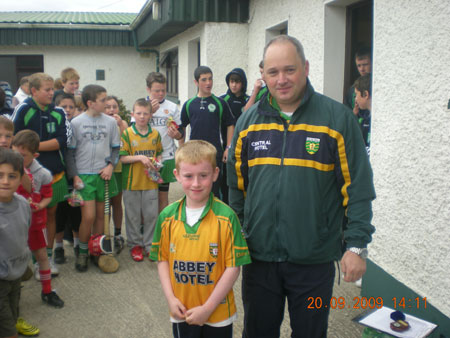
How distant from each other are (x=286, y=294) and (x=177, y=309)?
0.55 metres

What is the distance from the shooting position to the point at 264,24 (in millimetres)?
7051

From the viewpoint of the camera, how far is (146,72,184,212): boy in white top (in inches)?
205

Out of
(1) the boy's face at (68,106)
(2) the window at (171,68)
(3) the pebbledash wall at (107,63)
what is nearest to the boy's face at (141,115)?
(1) the boy's face at (68,106)

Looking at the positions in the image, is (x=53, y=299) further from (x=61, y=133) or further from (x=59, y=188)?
(x=61, y=133)

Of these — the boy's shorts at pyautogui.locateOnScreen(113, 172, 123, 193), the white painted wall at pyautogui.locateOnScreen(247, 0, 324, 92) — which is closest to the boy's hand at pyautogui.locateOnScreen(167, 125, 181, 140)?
the boy's shorts at pyautogui.locateOnScreen(113, 172, 123, 193)

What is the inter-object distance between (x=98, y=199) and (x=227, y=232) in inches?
107

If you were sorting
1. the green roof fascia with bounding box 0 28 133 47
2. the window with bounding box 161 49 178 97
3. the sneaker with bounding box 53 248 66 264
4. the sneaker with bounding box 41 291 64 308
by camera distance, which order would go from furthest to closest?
1. the green roof fascia with bounding box 0 28 133 47
2. the window with bounding box 161 49 178 97
3. the sneaker with bounding box 53 248 66 264
4. the sneaker with bounding box 41 291 64 308

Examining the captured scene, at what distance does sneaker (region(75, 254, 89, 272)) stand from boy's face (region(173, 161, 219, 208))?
2.66m

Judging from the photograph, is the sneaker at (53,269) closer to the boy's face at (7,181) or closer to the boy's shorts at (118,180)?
the boy's shorts at (118,180)

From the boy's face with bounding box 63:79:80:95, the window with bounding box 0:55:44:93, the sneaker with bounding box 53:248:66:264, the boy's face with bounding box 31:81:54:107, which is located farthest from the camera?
the window with bounding box 0:55:44:93

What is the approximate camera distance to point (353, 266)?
199 cm

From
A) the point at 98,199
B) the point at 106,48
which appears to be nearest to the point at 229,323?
the point at 98,199

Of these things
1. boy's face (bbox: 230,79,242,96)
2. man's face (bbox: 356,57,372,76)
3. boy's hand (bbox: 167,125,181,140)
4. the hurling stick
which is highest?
man's face (bbox: 356,57,372,76)

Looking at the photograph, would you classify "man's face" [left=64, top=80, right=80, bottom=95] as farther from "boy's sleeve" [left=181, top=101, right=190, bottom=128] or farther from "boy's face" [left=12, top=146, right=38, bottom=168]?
"boy's face" [left=12, top=146, right=38, bottom=168]
